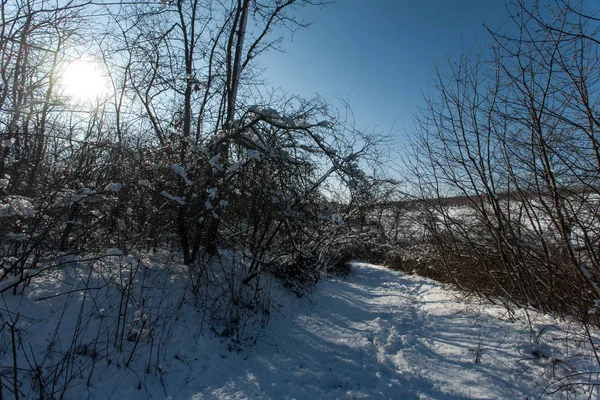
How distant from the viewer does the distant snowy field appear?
8.38 feet

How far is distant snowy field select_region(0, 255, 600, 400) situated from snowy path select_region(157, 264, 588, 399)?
0.01 meters

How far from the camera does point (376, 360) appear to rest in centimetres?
374

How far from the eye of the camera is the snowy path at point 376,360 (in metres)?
2.91

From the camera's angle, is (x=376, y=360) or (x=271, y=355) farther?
(x=376, y=360)

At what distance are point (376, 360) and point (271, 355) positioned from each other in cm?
138

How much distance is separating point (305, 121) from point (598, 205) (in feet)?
13.2

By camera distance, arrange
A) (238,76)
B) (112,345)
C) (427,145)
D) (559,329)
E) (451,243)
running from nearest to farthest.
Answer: (112,345)
(559,329)
(427,145)
(238,76)
(451,243)

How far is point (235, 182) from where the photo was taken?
430cm

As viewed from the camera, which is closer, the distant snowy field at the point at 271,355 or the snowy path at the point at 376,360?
the distant snowy field at the point at 271,355

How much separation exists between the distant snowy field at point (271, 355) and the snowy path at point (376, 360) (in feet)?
0.05

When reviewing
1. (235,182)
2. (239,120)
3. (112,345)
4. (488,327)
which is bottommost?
(112,345)

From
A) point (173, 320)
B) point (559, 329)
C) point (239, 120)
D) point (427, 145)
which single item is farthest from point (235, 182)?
point (559, 329)

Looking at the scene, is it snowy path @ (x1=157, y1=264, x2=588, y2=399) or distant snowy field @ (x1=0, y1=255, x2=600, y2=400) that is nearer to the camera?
distant snowy field @ (x1=0, y1=255, x2=600, y2=400)

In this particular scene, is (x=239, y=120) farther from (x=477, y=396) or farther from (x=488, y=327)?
(x=488, y=327)
